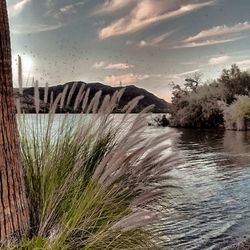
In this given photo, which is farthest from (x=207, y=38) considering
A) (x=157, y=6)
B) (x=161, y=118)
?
(x=161, y=118)

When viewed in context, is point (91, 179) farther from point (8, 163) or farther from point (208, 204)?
point (208, 204)

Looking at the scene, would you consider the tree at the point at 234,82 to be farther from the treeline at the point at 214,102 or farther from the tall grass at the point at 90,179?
the tall grass at the point at 90,179

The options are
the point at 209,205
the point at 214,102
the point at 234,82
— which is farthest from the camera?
the point at 234,82

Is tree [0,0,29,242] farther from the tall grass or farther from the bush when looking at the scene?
the bush

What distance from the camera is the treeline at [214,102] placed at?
24.1 meters

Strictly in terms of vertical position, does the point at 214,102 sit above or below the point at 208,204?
above

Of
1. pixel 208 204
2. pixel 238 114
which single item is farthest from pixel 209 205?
pixel 238 114

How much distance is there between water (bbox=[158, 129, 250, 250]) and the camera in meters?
5.16

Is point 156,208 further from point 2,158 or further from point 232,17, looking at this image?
point 232,17

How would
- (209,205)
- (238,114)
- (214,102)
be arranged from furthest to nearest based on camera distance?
(214,102)
(238,114)
(209,205)

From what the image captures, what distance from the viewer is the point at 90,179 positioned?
225 cm

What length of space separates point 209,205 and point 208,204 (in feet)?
0.22

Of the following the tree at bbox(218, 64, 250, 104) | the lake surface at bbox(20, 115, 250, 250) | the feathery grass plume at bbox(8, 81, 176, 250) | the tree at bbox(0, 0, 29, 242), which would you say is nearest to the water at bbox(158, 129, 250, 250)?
the lake surface at bbox(20, 115, 250, 250)

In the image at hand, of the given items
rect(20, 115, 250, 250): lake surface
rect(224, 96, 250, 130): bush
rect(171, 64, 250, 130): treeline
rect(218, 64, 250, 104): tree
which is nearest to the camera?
rect(20, 115, 250, 250): lake surface
